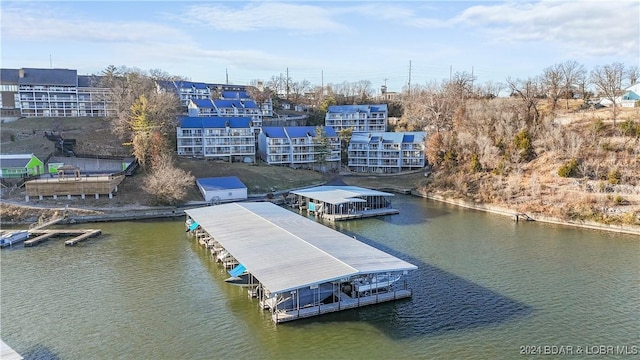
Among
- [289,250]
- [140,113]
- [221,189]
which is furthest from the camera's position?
[140,113]

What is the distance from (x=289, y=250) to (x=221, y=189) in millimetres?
23212

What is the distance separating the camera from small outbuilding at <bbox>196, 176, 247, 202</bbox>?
152 feet

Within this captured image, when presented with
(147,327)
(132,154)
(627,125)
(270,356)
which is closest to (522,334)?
(270,356)

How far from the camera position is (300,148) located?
6397 centimetres

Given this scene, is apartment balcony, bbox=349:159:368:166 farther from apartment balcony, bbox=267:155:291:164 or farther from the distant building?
the distant building

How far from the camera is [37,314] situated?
862 inches

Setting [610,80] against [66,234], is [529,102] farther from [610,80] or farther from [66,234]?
[66,234]

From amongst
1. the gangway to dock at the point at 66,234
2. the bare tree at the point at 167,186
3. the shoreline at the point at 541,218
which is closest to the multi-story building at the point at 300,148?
the shoreline at the point at 541,218

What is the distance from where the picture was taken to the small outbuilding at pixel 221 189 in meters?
46.2

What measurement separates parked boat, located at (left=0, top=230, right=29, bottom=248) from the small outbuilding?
53.6 feet

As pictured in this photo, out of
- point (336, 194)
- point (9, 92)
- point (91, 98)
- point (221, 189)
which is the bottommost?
point (336, 194)

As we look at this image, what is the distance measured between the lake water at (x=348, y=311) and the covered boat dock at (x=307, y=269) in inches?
27.0

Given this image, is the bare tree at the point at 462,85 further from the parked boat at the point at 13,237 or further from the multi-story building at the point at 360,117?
the parked boat at the point at 13,237

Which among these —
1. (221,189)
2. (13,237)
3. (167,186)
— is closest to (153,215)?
(167,186)
